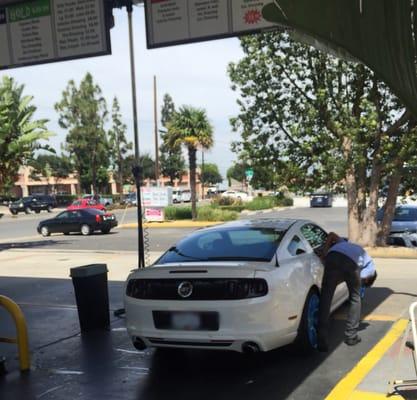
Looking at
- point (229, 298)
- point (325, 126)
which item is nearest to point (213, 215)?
point (325, 126)

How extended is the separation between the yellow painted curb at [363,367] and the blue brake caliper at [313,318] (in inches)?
21.2

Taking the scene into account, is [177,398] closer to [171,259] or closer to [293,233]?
[171,259]

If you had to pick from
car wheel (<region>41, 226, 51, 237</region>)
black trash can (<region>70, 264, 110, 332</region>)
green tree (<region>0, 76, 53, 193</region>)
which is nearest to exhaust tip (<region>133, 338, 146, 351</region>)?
black trash can (<region>70, 264, 110, 332</region>)

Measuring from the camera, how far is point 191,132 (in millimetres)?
35062

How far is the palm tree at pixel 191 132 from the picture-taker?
35.0 metres

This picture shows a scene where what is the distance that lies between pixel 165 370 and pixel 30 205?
169ft

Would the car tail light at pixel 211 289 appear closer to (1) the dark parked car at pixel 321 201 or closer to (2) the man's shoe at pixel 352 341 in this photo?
(2) the man's shoe at pixel 352 341

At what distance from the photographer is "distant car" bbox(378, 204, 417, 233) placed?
51.8ft

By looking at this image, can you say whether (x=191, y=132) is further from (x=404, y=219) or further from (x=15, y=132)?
(x=404, y=219)

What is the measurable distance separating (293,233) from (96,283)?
271 cm

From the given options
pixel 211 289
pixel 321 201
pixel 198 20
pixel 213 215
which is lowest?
pixel 321 201

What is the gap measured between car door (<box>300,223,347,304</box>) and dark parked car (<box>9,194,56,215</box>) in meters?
50.2

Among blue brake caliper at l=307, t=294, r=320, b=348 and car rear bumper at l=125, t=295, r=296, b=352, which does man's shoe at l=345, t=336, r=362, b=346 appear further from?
car rear bumper at l=125, t=295, r=296, b=352

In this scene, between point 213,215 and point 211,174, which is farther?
point 211,174
